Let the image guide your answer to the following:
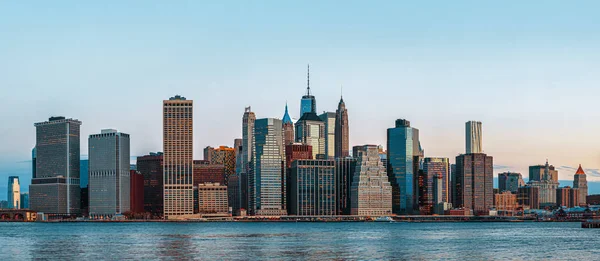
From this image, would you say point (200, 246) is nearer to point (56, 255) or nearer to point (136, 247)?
point (136, 247)

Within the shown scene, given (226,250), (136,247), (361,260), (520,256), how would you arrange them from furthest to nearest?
(136,247) → (226,250) → (520,256) → (361,260)

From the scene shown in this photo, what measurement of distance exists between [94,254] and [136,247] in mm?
16018

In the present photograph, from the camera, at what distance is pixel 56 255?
106 m

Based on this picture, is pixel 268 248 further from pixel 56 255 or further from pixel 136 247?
pixel 56 255

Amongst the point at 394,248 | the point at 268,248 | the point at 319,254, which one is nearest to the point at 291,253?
the point at 319,254

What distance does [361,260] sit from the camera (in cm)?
9650

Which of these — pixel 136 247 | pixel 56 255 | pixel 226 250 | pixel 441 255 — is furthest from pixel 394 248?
pixel 56 255

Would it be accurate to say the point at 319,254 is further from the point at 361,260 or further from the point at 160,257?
the point at 160,257

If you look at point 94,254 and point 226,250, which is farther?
point 226,250

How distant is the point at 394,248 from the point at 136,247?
3698cm

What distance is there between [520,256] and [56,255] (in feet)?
188

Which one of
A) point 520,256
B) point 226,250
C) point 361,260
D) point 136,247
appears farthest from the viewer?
point 136,247

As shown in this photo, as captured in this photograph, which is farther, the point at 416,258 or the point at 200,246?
the point at 200,246

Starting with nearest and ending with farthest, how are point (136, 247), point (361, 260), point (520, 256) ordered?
point (361, 260), point (520, 256), point (136, 247)
